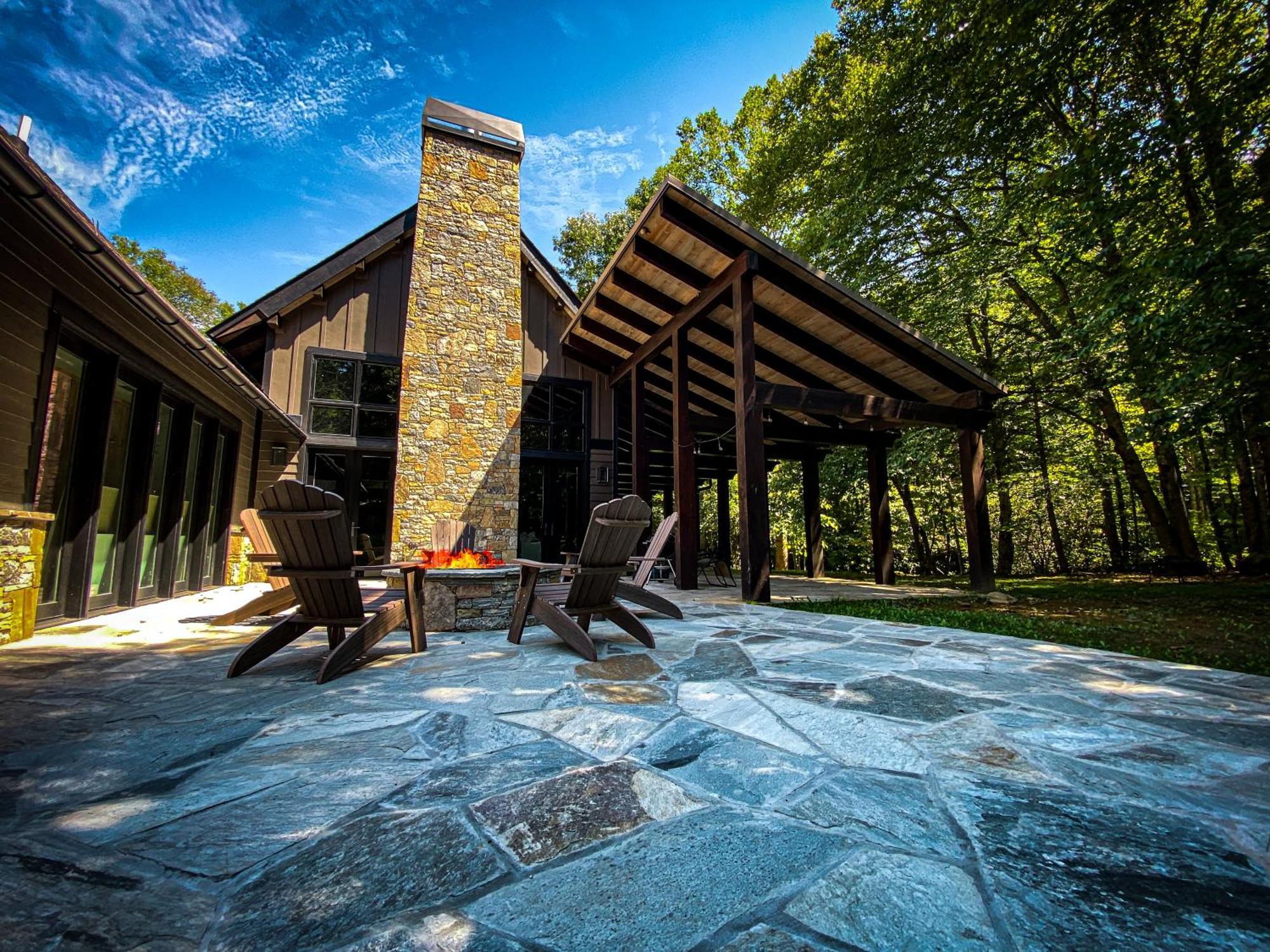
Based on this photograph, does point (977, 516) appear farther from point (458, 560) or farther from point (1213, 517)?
point (1213, 517)

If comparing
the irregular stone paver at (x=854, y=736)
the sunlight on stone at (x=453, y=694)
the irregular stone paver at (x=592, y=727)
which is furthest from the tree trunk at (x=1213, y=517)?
the sunlight on stone at (x=453, y=694)

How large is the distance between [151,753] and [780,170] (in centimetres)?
1403

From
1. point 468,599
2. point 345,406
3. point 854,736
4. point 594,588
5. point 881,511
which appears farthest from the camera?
point 345,406

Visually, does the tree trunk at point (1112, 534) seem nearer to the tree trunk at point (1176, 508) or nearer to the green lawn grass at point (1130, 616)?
the tree trunk at point (1176, 508)

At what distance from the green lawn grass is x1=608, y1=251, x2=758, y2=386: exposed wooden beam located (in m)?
3.71

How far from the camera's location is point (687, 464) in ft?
23.6

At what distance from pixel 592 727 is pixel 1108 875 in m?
1.46

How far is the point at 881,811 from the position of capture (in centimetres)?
137

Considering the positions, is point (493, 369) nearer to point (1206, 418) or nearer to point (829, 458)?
point (829, 458)

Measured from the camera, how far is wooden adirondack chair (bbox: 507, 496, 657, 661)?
3.20 metres

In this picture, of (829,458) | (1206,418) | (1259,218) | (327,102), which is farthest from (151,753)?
(327,102)

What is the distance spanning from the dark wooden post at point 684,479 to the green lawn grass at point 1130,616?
177cm

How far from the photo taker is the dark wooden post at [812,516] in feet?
34.0

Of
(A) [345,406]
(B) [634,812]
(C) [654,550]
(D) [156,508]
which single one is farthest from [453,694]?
(A) [345,406]
